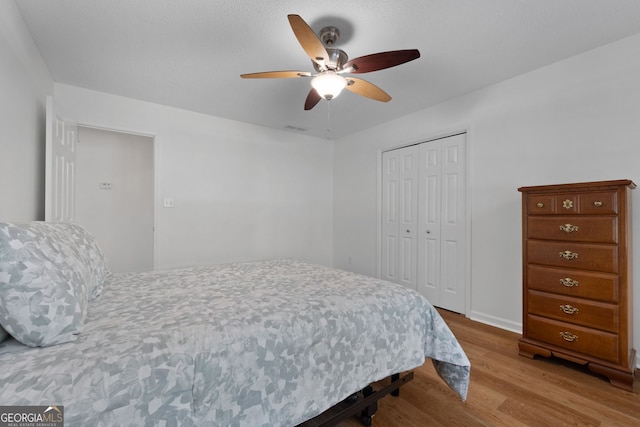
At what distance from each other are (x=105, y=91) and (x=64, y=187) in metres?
1.13

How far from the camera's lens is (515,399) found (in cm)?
170

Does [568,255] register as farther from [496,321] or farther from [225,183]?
[225,183]

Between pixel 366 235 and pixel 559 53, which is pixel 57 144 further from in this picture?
pixel 559 53

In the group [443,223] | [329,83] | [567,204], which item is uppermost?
Result: [329,83]

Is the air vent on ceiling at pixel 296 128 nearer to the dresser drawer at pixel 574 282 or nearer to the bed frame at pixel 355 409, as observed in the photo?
the dresser drawer at pixel 574 282

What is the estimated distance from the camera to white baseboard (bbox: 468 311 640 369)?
2664mm

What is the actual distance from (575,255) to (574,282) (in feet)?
0.62

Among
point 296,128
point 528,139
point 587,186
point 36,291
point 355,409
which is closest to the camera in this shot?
point 36,291

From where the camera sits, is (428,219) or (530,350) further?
(428,219)

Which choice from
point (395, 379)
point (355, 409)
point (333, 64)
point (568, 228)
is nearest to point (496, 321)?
point (568, 228)

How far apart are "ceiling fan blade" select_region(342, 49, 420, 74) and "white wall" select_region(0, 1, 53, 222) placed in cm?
203

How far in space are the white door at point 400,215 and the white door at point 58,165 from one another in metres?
3.52

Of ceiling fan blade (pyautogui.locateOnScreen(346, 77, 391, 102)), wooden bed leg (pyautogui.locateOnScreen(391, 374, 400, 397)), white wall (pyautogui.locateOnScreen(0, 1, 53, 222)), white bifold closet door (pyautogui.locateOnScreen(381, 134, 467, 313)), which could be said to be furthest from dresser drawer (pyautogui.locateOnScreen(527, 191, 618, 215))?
white wall (pyautogui.locateOnScreen(0, 1, 53, 222))

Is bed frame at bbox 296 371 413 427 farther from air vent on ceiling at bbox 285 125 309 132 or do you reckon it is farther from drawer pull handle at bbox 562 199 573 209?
air vent on ceiling at bbox 285 125 309 132
